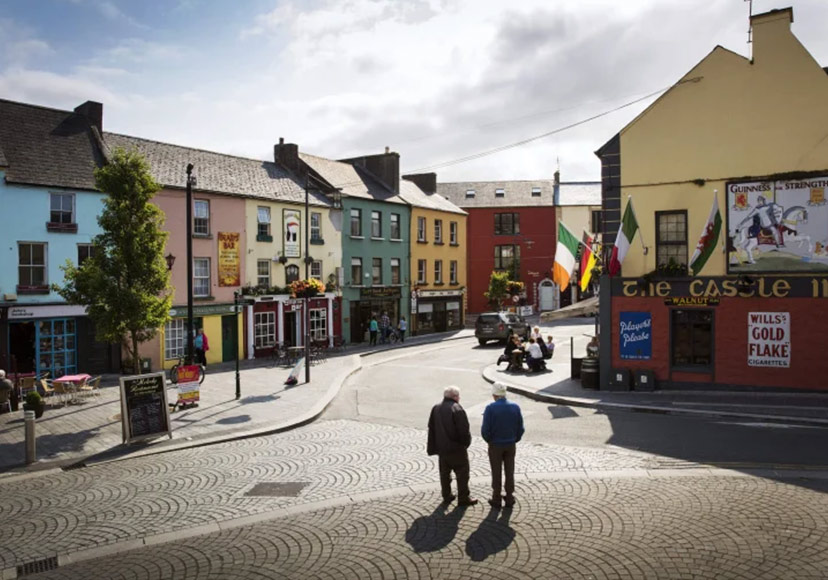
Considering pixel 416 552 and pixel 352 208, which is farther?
pixel 352 208

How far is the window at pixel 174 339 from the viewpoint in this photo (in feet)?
88.3

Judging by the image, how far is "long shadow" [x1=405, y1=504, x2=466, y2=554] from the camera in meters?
7.53

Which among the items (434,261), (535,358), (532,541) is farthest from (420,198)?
(532,541)

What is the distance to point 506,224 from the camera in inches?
2362

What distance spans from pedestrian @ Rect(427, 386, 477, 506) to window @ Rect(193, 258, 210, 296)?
21.5 metres

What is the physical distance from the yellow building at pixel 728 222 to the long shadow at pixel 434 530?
12442 millimetres

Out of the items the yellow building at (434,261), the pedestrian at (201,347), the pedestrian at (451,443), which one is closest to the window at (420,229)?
the yellow building at (434,261)

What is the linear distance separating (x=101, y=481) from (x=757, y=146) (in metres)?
18.9

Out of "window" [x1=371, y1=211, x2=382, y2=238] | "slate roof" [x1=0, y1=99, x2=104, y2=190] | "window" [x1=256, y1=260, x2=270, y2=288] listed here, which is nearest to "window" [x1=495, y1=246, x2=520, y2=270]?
"window" [x1=371, y1=211, x2=382, y2=238]

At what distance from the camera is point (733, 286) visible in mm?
18516

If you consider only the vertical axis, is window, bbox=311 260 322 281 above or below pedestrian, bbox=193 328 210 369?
above

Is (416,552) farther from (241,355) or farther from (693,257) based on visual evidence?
(241,355)

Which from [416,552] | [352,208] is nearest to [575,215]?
[352,208]

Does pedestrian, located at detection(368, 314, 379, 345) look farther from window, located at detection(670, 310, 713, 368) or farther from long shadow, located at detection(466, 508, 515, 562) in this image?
long shadow, located at detection(466, 508, 515, 562)
